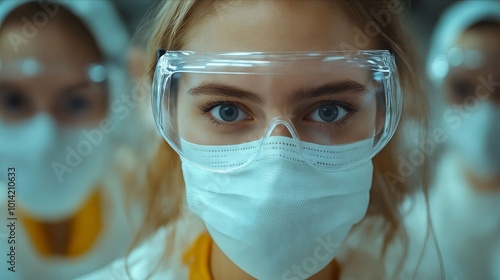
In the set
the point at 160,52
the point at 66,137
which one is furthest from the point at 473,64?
the point at 66,137

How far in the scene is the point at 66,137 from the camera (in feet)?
4.70

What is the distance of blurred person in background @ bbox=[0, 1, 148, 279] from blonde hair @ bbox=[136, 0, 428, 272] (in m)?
0.08

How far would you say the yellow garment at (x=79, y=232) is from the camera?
4.71 ft

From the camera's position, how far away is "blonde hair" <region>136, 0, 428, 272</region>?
3.76 ft

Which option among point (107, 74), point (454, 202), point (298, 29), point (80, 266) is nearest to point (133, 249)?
point (80, 266)

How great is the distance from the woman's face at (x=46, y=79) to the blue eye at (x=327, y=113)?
2.09ft

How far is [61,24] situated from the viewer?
1.42m

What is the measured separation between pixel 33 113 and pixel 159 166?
0.32m

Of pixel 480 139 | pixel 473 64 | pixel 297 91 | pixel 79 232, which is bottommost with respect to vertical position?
pixel 79 232

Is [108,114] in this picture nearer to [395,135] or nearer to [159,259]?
[159,259]

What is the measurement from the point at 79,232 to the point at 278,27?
83cm

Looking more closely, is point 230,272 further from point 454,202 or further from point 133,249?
point 454,202

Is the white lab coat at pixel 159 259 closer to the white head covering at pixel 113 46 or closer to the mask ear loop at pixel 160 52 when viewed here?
the white head covering at pixel 113 46

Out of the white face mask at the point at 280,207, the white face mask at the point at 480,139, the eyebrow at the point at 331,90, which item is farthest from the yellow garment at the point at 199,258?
the white face mask at the point at 480,139
